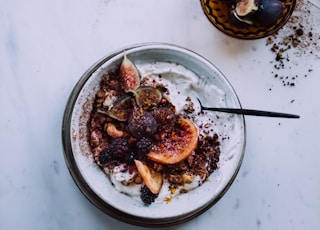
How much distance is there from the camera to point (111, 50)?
193 centimetres

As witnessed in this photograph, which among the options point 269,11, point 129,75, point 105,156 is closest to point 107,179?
point 105,156

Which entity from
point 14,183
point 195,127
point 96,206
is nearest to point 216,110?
point 195,127

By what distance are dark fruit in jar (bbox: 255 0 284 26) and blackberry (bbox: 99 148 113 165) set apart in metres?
0.68

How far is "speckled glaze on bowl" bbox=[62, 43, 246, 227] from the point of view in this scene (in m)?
1.79

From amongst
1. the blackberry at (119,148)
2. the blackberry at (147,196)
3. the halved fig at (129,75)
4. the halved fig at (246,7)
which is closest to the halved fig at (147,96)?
the halved fig at (129,75)

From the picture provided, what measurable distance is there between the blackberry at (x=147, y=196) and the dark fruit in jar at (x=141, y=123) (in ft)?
0.58

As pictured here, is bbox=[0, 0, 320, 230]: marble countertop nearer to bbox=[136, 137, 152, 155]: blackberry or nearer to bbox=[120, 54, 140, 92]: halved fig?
bbox=[120, 54, 140, 92]: halved fig

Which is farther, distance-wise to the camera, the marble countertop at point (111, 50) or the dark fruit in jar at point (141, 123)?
the marble countertop at point (111, 50)

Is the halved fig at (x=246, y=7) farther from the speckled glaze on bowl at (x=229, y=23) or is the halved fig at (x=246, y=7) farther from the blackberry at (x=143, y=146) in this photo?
the blackberry at (x=143, y=146)

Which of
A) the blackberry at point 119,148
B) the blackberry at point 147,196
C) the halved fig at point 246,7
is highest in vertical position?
the halved fig at point 246,7

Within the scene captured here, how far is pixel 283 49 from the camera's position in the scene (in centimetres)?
199

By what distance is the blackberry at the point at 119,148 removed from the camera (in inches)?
69.9

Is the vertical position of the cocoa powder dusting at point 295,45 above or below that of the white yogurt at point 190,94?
above

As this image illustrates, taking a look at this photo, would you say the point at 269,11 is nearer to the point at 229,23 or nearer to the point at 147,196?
the point at 229,23
